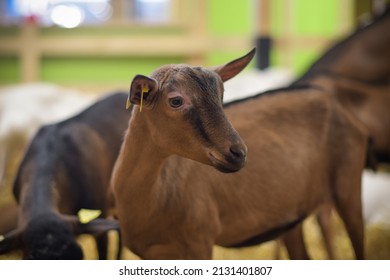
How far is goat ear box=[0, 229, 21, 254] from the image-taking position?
665mm

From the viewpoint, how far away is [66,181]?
715mm

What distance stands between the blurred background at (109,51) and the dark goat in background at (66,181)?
0.06 meters

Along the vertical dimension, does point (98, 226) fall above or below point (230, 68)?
below

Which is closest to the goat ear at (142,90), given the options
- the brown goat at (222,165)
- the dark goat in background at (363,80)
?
the brown goat at (222,165)

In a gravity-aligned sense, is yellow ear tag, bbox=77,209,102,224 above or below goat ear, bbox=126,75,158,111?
below

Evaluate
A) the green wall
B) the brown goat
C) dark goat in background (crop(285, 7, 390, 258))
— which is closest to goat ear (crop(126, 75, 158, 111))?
the brown goat

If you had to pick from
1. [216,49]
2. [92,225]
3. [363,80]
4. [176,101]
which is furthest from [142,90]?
[363,80]

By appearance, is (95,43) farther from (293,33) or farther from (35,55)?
(293,33)

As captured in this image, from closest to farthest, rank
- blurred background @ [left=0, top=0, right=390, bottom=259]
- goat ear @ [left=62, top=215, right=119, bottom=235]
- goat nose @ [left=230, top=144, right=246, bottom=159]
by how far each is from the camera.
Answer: goat nose @ [left=230, top=144, right=246, bottom=159], goat ear @ [left=62, top=215, right=119, bottom=235], blurred background @ [left=0, top=0, right=390, bottom=259]

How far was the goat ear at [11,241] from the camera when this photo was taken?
665 millimetres

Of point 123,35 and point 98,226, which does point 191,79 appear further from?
point 123,35

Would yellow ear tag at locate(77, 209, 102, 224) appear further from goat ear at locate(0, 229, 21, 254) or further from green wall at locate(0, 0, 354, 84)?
green wall at locate(0, 0, 354, 84)

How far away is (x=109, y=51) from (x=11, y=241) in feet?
1.10
